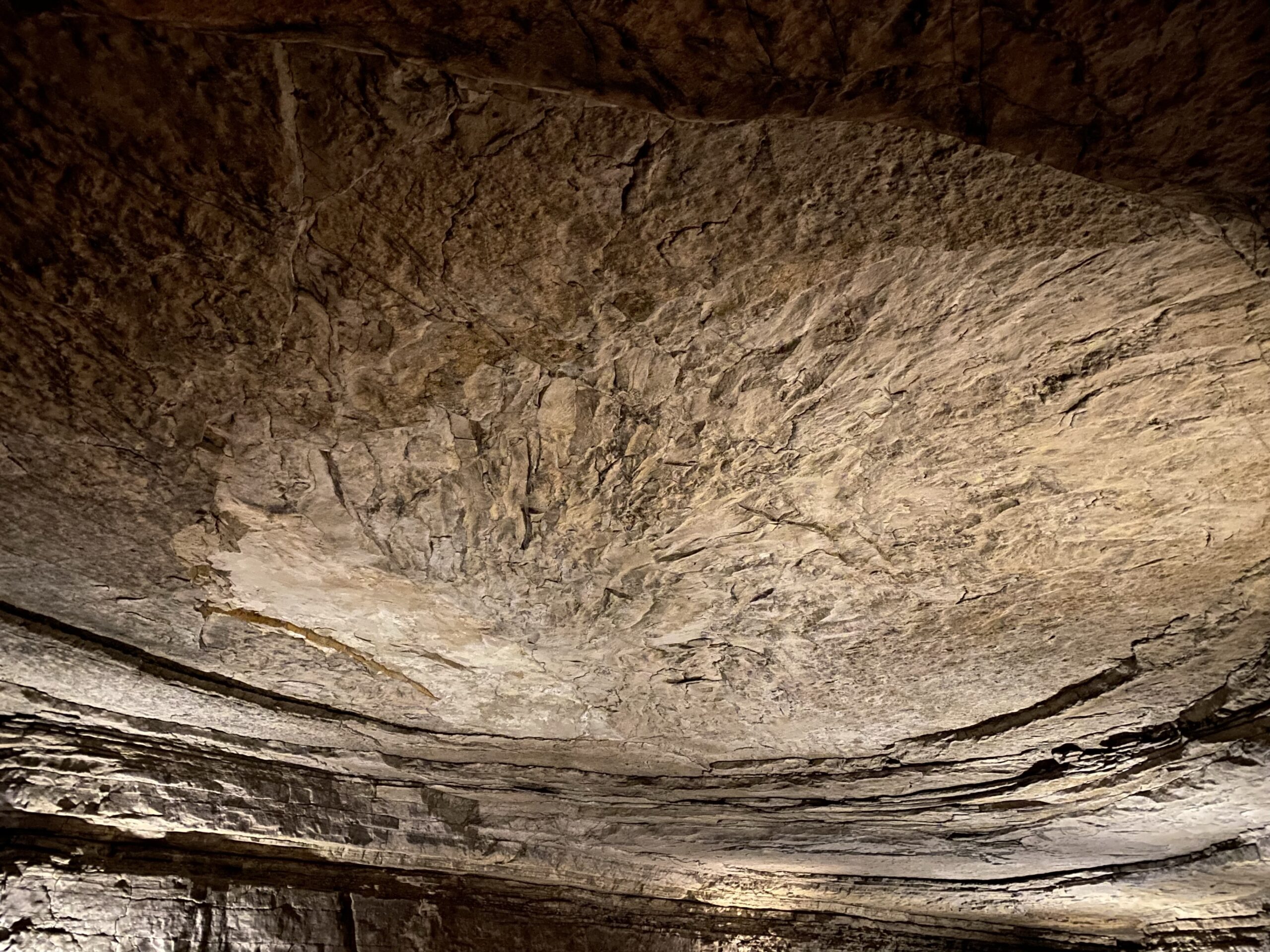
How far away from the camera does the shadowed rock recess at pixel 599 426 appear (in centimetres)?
81

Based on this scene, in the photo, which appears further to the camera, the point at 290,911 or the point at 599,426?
the point at 290,911

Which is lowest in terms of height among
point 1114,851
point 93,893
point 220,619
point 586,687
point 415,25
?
point 1114,851

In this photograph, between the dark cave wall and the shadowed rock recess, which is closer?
the shadowed rock recess

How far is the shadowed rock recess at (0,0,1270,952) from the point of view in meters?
0.81

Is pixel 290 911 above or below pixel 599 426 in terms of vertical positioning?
below

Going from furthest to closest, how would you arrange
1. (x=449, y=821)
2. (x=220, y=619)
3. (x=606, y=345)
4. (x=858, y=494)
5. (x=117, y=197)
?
(x=449, y=821)
(x=220, y=619)
(x=858, y=494)
(x=606, y=345)
(x=117, y=197)

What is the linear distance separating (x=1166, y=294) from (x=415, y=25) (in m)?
0.96

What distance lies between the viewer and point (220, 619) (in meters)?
1.71

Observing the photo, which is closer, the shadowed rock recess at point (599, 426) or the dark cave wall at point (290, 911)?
the shadowed rock recess at point (599, 426)

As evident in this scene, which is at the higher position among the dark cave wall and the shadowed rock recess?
the shadowed rock recess

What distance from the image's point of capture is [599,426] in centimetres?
128

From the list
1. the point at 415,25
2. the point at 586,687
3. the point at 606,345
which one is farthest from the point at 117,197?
the point at 586,687

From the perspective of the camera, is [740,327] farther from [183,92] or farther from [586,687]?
[586,687]

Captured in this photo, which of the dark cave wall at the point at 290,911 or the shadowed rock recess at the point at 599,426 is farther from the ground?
the shadowed rock recess at the point at 599,426
